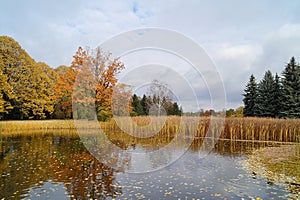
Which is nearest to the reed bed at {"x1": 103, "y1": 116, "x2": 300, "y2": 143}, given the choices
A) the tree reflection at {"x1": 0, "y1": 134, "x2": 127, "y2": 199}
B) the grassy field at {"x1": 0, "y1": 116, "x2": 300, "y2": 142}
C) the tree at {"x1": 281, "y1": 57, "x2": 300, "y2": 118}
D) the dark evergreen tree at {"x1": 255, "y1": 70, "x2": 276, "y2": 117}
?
the grassy field at {"x1": 0, "y1": 116, "x2": 300, "y2": 142}

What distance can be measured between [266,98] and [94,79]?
17216mm

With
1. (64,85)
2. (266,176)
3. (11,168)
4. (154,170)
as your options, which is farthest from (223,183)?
(64,85)

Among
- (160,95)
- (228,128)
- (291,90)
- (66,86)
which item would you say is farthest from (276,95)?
(66,86)

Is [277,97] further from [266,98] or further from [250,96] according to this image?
[250,96]

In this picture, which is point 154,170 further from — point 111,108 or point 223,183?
point 111,108

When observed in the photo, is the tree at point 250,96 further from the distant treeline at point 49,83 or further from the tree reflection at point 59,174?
the tree reflection at point 59,174

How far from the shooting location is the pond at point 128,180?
4312 millimetres

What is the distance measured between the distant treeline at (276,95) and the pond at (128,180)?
52.4 feet

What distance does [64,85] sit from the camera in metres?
20.0

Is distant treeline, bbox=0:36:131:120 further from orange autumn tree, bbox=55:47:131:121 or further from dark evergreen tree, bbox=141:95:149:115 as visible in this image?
dark evergreen tree, bbox=141:95:149:115

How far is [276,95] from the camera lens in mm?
22859

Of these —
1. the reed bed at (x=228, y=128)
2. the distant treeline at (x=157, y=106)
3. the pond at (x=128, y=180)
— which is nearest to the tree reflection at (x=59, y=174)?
the pond at (x=128, y=180)

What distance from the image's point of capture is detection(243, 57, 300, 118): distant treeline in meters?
20.2

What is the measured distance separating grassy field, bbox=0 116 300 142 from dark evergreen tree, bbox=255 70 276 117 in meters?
12.0
